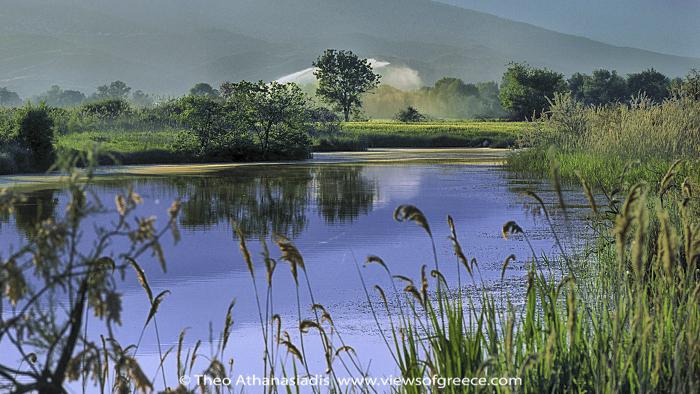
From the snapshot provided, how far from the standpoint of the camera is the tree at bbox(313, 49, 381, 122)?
8381 cm

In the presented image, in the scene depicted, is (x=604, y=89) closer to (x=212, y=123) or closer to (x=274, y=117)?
(x=274, y=117)

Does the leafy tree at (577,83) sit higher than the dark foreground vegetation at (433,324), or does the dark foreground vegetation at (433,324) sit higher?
the leafy tree at (577,83)

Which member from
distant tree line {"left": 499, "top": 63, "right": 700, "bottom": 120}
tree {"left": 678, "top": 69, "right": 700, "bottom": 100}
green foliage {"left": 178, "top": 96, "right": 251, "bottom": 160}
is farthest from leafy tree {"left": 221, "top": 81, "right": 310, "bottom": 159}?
distant tree line {"left": 499, "top": 63, "right": 700, "bottom": 120}

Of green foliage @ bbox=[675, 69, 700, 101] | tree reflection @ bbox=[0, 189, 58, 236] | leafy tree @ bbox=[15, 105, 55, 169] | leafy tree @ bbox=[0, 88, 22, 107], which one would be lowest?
tree reflection @ bbox=[0, 189, 58, 236]

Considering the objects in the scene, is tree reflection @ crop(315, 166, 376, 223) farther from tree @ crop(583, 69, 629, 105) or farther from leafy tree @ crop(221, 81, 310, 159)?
tree @ crop(583, 69, 629, 105)

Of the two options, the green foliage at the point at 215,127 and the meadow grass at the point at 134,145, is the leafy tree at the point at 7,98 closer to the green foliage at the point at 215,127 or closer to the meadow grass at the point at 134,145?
the meadow grass at the point at 134,145

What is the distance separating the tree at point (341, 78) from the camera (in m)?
83.8

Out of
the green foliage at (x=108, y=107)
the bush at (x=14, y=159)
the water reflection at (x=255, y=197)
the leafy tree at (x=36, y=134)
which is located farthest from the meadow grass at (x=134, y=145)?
the green foliage at (x=108, y=107)

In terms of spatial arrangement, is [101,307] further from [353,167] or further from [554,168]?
[353,167]

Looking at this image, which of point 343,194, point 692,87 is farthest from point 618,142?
point 692,87

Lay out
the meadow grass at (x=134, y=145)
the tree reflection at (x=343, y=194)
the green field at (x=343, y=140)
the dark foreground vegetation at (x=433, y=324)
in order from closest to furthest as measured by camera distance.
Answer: the dark foreground vegetation at (x=433, y=324)
the tree reflection at (x=343, y=194)
the meadow grass at (x=134, y=145)
the green field at (x=343, y=140)

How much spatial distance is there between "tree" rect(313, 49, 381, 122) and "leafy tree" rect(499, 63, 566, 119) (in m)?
11.8

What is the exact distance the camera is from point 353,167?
25.6 meters

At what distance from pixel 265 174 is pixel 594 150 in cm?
723
